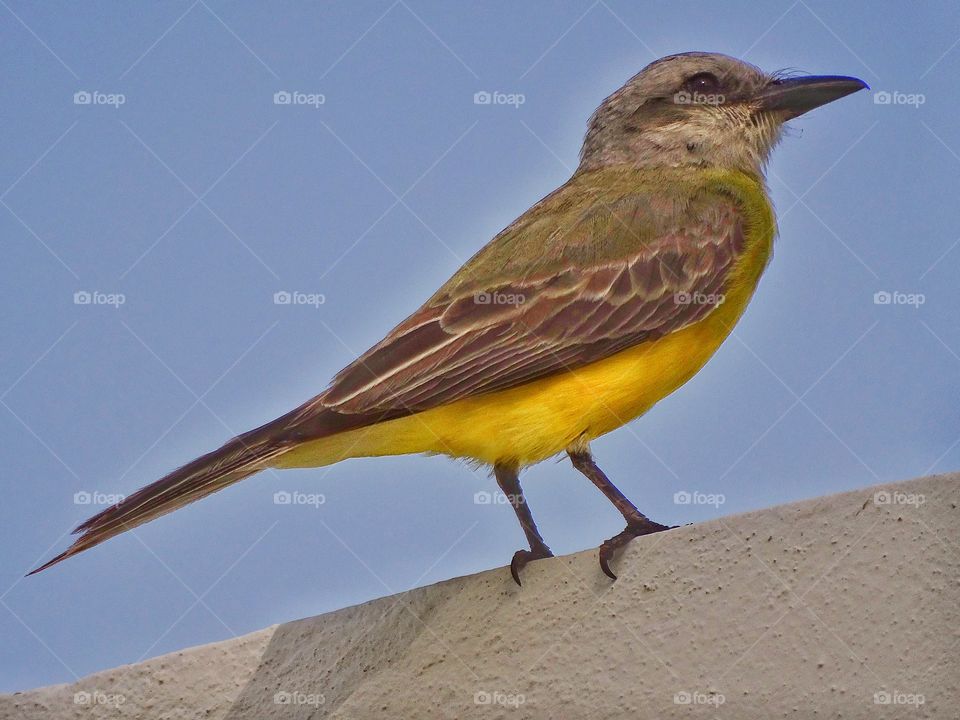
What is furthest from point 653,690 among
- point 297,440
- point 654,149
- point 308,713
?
point 654,149

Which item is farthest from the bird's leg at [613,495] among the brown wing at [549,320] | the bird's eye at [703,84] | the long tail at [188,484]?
the bird's eye at [703,84]

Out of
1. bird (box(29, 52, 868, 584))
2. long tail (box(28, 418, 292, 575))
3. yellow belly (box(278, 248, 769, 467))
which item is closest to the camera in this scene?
long tail (box(28, 418, 292, 575))

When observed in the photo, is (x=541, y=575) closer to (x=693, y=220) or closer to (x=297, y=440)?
(x=297, y=440)

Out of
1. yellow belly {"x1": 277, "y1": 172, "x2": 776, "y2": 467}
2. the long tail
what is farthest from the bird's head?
the long tail

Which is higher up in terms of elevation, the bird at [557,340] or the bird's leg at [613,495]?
the bird at [557,340]

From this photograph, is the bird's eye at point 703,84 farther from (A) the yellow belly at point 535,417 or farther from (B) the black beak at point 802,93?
(A) the yellow belly at point 535,417

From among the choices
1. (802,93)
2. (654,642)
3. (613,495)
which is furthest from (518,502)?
(802,93)

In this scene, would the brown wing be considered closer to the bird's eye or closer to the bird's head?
the bird's head
